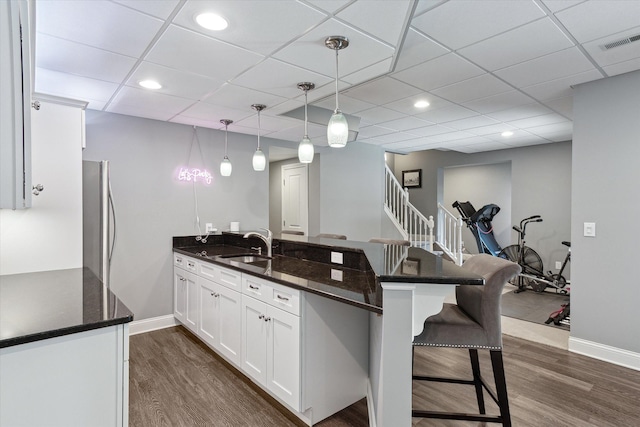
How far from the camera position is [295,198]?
238 inches

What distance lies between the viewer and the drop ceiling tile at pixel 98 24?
1705 millimetres

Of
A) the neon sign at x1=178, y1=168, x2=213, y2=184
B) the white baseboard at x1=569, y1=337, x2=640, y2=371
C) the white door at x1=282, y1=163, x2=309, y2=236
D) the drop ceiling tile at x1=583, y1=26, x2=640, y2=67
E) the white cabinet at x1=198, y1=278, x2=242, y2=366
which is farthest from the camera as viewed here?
the white door at x1=282, y1=163, x2=309, y2=236

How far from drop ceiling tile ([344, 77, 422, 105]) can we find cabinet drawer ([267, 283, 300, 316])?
203cm

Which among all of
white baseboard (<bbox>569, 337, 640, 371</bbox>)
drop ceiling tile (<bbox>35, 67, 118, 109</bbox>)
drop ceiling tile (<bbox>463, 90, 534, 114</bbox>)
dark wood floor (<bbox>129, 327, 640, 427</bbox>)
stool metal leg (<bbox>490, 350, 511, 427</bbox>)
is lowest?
dark wood floor (<bbox>129, 327, 640, 427</bbox>)

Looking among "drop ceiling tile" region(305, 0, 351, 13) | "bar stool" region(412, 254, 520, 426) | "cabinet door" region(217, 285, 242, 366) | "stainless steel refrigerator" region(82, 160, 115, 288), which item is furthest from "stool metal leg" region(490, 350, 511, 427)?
"stainless steel refrigerator" region(82, 160, 115, 288)

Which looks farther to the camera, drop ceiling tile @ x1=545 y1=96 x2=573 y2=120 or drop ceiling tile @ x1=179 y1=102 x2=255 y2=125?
drop ceiling tile @ x1=545 y1=96 x2=573 y2=120

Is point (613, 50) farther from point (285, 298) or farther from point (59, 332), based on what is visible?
point (59, 332)

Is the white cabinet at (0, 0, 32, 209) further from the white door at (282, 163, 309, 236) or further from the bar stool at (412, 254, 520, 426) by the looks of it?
the white door at (282, 163, 309, 236)

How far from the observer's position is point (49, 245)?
6.86ft

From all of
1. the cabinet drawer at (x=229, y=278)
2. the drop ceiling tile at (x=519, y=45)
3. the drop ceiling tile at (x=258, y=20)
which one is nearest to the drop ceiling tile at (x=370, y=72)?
the drop ceiling tile at (x=519, y=45)

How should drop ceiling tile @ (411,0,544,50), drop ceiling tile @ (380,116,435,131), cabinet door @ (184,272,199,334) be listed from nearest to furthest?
drop ceiling tile @ (411,0,544,50) → cabinet door @ (184,272,199,334) → drop ceiling tile @ (380,116,435,131)

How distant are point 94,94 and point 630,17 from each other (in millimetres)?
4079

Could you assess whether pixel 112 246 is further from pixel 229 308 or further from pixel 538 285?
pixel 538 285

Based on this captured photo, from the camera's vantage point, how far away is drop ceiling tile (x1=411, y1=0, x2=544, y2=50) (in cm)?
189
